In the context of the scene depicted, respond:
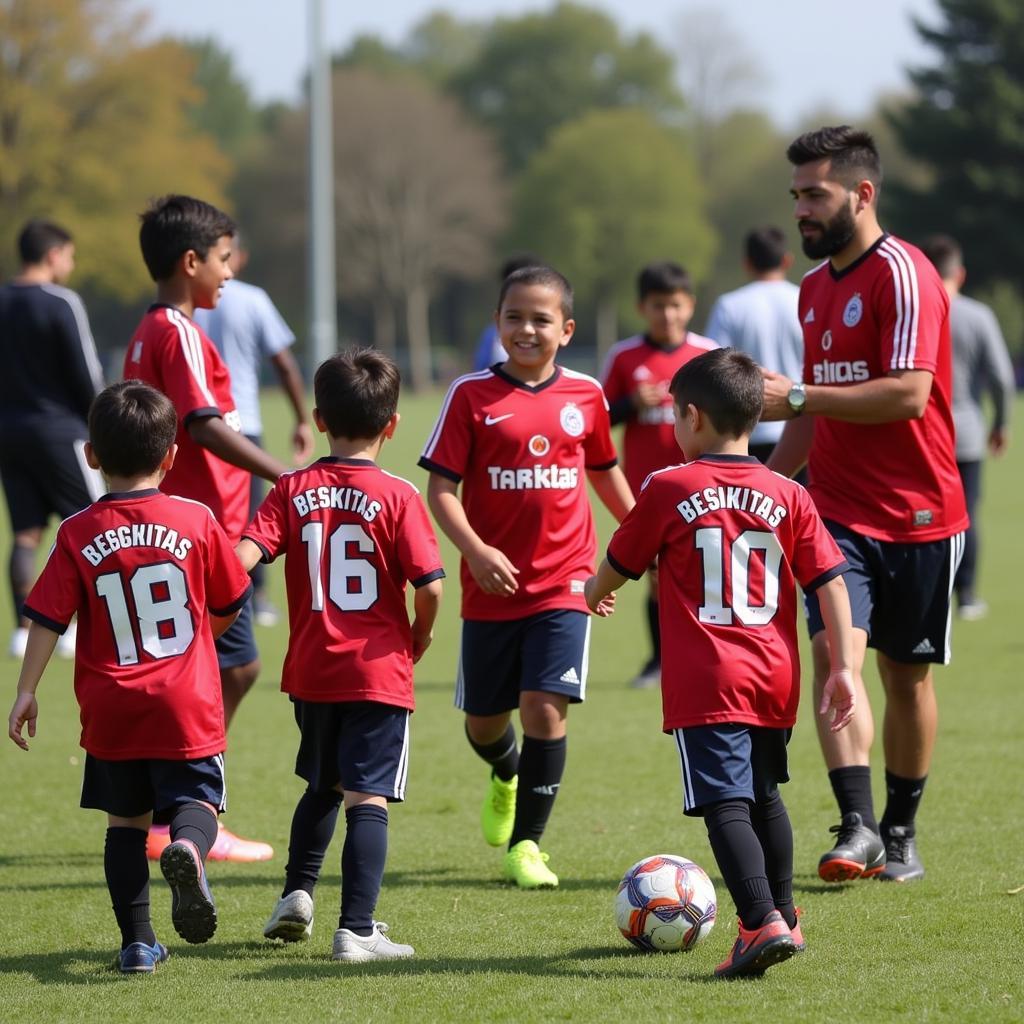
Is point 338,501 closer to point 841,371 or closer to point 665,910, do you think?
point 665,910

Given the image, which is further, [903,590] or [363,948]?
[903,590]

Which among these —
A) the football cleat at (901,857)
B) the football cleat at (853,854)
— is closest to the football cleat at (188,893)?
the football cleat at (853,854)

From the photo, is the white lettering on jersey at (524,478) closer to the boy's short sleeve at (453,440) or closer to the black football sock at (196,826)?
the boy's short sleeve at (453,440)

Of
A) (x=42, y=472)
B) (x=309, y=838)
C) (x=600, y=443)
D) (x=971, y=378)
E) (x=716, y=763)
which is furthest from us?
(x=971, y=378)

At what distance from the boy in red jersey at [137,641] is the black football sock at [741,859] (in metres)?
1.36

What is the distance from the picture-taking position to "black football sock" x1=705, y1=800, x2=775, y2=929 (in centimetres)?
429

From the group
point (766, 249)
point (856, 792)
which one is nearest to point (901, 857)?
point (856, 792)

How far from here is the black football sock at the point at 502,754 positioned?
5.99m

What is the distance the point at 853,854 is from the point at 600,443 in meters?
1.66

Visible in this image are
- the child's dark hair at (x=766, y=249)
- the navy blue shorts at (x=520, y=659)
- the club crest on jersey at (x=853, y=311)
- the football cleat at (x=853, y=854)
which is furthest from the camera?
the child's dark hair at (x=766, y=249)

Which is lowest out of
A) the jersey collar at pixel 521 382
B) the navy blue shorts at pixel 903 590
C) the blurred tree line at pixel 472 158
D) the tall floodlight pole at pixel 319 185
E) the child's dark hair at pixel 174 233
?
the navy blue shorts at pixel 903 590

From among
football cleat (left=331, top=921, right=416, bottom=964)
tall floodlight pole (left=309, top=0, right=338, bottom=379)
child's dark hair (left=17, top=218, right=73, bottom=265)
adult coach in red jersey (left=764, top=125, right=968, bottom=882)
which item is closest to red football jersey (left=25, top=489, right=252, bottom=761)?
football cleat (left=331, top=921, right=416, bottom=964)

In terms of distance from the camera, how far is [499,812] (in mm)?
6027

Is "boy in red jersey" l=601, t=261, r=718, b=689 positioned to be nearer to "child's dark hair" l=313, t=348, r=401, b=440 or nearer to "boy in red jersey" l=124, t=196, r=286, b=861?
"boy in red jersey" l=124, t=196, r=286, b=861
